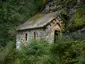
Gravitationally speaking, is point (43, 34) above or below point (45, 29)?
below

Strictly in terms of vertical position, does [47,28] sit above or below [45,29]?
above

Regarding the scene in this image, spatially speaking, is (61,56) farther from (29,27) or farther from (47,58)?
(29,27)

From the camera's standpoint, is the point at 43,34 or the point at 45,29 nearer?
the point at 45,29

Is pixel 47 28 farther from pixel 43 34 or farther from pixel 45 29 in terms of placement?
pixel 43 34

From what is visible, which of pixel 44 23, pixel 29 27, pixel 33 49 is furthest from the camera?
pixel 29 27

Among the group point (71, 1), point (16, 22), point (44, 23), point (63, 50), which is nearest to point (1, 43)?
point (16, 22)

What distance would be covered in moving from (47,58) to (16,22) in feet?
65.0

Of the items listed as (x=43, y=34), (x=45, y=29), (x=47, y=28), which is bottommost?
(x=43, y=34)

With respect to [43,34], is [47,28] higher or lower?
higher

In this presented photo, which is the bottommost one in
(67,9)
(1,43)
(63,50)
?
(1,43)

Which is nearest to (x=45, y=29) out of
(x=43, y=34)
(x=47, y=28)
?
(x=47, y=28)

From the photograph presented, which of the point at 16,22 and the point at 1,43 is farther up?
the point at 16,22

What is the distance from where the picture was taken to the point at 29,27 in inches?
1086

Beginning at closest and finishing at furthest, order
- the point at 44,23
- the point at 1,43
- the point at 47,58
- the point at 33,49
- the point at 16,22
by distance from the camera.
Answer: the point at 47,58, the point at 33,49, the point at 44,23, the point at 1,43, the point at 16,22
